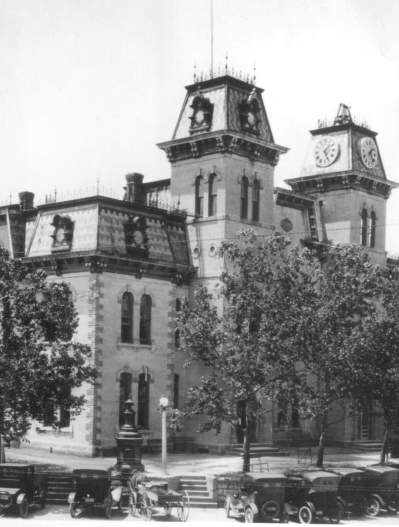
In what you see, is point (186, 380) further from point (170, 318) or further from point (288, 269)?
point (288, 269)

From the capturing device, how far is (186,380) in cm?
4438

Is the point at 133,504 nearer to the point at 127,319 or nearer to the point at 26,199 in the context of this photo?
the point at 127,319

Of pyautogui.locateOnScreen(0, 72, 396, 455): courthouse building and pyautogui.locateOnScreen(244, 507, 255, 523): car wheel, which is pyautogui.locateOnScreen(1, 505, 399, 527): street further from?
pyautogui.locateOnScreen(0, 72, 396, 455): courthouse building

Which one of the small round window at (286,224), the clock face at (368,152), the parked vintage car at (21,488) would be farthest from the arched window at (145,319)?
the clock face at (368,152)

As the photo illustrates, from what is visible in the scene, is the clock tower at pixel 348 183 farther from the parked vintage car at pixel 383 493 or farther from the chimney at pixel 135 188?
the parked vintage car at pixel 383 493

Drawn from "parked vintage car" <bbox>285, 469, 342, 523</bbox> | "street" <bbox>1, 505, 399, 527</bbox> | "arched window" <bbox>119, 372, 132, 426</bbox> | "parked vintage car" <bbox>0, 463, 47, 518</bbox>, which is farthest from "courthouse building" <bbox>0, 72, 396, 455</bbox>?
"parked vintage car" <bbox>285, 469, 342, 523</bbox>

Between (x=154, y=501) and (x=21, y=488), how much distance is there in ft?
13.7

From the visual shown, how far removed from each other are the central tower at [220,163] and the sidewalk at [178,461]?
9380mm

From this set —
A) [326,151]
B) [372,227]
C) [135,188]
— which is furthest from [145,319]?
[326,151]

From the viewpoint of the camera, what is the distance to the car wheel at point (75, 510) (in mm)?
27047

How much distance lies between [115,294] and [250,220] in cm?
860

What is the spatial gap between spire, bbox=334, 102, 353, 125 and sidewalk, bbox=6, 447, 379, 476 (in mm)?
20958

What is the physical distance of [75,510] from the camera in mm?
27203

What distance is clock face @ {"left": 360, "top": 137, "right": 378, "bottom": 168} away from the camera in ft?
175
